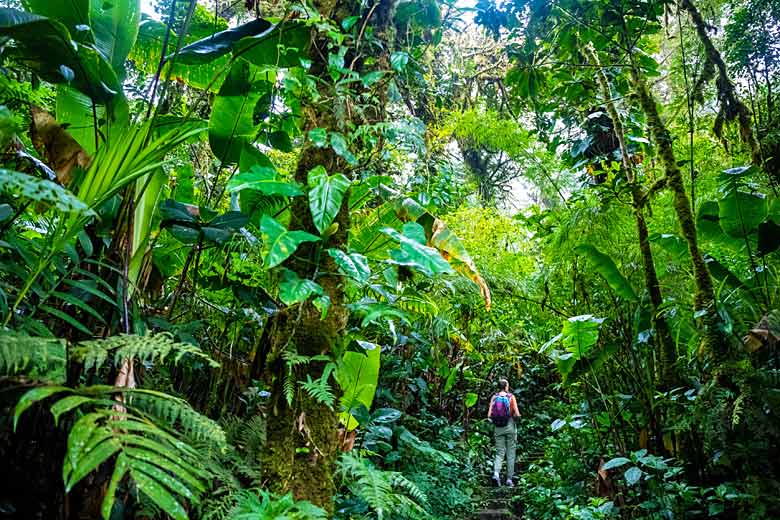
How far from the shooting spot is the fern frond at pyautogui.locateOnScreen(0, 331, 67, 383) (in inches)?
41.6

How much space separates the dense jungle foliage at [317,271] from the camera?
4.56 ft

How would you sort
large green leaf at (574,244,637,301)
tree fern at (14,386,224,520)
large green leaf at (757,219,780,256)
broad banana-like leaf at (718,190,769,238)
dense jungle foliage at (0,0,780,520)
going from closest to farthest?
tree fern at (14,386,224,520), dense jungle foliage at (0,0,780,520), large green leaf at (757,219,780,256), broad banana-like leaf at (718,190,769,238), large green leaf at (574,244,637,301)

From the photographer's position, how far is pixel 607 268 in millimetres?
3877

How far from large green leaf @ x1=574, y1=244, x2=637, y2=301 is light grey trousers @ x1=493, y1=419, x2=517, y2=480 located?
129 inches

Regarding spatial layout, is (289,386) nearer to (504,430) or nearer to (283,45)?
(283,45)

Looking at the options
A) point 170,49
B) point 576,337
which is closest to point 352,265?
point 170,49

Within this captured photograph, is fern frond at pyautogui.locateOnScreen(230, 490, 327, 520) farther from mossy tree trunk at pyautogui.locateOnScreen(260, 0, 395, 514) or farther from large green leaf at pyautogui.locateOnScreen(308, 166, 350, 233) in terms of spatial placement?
large green leaf at pyautogui.locateOnScreen(308, 166, 350, 233)

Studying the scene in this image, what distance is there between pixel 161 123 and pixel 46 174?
0.55 meters

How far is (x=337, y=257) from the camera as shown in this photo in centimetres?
212

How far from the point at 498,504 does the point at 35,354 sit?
5679 mm

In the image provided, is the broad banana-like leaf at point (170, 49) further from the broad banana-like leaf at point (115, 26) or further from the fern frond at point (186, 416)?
the fern frond at point (186, 416)

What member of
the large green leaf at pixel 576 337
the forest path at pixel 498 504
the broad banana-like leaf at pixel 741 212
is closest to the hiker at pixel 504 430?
the forest path at pixel 498 504

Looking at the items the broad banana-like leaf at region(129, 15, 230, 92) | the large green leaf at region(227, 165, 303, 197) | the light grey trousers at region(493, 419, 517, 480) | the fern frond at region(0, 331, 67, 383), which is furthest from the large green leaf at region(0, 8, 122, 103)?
→ the light grey trousers at region(493, 419, 517, 480)

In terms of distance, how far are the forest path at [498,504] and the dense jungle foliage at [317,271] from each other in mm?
175
